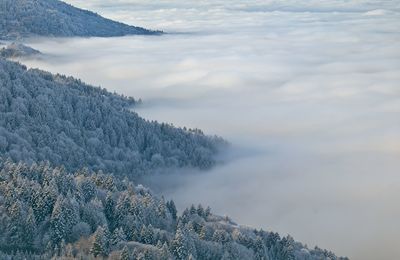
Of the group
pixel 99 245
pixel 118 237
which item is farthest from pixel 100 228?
pixel 118 237

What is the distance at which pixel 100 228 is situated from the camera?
446ft

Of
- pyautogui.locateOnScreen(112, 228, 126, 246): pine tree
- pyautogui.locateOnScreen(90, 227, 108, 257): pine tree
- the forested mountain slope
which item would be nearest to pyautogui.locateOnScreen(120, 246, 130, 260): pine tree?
the forested mountain slope

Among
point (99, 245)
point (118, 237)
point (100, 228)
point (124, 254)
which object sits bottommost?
point (118, 237)

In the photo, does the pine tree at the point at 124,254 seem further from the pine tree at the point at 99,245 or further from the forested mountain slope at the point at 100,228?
the pine tree at the point at 99,245

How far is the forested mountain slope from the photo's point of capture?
133750 millimetres

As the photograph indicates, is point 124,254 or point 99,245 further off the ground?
point 99,245

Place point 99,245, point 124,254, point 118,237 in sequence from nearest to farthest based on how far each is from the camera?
1. point 124,254
2. point 99,245
3. point 118,237

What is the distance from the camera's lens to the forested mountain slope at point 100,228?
134m

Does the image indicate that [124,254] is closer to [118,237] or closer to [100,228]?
[100,228]

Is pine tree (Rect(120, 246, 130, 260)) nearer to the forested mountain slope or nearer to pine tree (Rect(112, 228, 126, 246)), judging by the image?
the forested mountain slope

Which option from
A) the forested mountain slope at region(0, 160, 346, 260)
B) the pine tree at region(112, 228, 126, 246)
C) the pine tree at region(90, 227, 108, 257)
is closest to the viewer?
the pine tree at region(90, 227, 108, 257)

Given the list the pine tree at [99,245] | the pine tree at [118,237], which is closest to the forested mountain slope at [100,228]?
the pine tree at [118,237]

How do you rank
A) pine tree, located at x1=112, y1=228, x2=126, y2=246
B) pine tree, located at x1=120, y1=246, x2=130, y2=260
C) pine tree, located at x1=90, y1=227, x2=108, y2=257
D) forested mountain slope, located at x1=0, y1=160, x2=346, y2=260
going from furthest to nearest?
1. pine tree, located at x1=112, y1=228, x2=126, y2=246
2. forested mountain slope, located at x1=0, y1=160, x2=346, y2=260
3. pine tree, located at x1=90, y1=227, x2=108, y2=257
4. pine tree, located at x1=120, y1=246, x2=130, y2=260

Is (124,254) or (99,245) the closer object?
(124,254)
